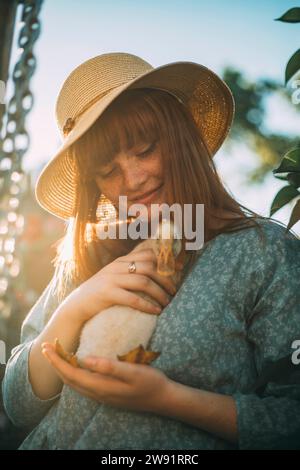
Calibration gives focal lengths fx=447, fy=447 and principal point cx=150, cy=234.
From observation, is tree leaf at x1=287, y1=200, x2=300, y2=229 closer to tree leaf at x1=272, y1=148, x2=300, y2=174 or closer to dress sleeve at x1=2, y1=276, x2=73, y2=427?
tree leaf at x1=272, y1=148, x2=300, y2=174

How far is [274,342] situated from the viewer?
1.19 meters

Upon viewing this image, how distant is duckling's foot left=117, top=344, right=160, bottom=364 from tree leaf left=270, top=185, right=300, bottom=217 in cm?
50

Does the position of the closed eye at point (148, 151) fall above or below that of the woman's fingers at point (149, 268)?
above

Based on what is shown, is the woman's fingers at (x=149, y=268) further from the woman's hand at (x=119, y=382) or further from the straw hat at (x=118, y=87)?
the straw hat at (x=118, y=87)

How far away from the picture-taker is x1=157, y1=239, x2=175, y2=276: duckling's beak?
1.31 m

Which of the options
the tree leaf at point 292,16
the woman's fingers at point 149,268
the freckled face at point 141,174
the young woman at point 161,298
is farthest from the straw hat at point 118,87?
the tree leaf at point 292,16

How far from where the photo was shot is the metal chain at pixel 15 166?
168 centimetres

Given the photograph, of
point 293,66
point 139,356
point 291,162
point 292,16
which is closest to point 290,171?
point 291,162

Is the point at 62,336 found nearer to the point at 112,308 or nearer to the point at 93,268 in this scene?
the point at 112,308

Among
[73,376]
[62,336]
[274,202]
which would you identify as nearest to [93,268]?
[62,336]

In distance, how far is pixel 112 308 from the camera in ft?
4.27

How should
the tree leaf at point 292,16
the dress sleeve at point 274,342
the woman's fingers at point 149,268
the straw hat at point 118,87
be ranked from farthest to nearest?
the straw hat at point 118,87 < the woman's fingers at point 149,268 < the dress sleeve at point 274,342 < the tree leaf at point 292,16

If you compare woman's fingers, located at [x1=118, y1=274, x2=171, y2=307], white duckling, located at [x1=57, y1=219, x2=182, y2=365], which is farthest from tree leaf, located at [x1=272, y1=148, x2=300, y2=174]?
woman's fingers, located at [x1=118, y1=274, x2=171, y2=307]

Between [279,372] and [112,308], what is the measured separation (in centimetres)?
49
